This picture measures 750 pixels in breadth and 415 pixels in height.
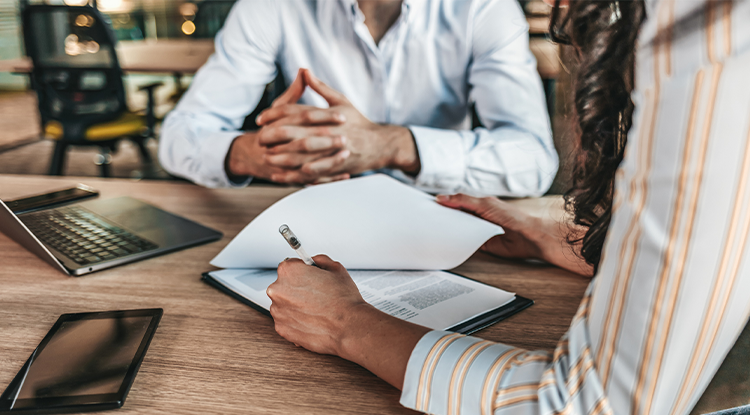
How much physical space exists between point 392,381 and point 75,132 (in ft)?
9.14

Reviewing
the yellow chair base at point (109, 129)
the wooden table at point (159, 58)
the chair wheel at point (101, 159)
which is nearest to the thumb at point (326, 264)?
the wooden table at point (159, 58)

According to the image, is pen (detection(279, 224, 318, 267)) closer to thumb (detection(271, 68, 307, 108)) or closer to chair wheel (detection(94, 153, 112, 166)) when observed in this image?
thumb (detection(271, 68, 307, 108))

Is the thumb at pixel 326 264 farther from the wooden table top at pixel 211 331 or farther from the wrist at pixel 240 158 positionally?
the wrist at pixel 240 158

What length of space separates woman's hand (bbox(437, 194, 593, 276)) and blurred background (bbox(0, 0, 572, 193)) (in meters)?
0.07

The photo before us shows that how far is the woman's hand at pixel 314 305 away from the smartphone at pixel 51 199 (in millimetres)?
633

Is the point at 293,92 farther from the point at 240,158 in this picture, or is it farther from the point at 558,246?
the point at 558,246

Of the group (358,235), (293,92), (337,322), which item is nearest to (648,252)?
(337,322)

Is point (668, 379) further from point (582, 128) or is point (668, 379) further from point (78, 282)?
point (78, 282)

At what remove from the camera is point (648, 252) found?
0.30m

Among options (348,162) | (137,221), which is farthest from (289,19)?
(137,221)

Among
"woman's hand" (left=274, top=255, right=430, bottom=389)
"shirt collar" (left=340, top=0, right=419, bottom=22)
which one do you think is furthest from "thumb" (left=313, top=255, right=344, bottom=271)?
"shirt collar" (left=340, top=0, right=419, bottom=22)

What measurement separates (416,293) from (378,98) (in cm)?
84

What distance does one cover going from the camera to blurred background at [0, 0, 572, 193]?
256 centimetres

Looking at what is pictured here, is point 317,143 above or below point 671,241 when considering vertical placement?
below
